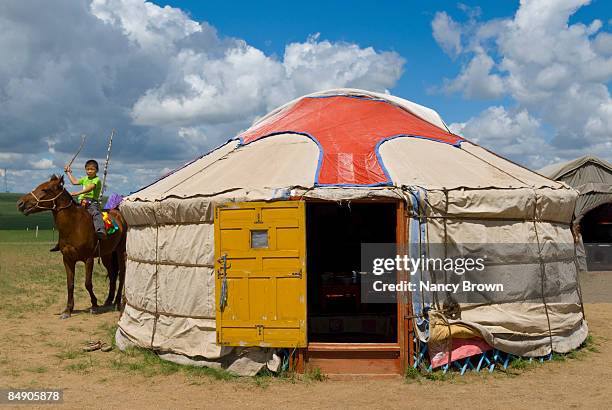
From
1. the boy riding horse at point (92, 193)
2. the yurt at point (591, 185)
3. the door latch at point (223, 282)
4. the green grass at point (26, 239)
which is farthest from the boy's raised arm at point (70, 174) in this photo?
the green grass at point (26, 239)

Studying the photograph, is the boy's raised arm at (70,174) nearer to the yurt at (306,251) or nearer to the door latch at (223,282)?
the yurt at (306,251)

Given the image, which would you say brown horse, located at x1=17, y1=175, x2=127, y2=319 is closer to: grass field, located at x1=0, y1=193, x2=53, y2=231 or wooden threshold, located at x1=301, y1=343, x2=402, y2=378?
wooden threshold, located at x1=301, y1=343, x2=402, y2=378

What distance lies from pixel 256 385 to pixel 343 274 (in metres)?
2.81

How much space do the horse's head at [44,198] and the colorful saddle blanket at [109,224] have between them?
2.15ft

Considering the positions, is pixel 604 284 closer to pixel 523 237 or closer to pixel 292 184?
pixel 523 237

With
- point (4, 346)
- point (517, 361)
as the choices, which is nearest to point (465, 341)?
point (517, 361)

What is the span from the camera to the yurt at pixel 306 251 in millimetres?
5500

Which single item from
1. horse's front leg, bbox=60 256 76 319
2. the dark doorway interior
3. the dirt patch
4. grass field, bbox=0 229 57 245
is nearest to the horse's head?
horse's front leg, bbox=60 256 76 319

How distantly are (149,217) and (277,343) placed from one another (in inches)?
78.9

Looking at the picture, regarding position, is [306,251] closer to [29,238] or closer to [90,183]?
[90,183]

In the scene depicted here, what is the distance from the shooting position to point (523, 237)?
591cm

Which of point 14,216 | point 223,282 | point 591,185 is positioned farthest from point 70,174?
point 14,216

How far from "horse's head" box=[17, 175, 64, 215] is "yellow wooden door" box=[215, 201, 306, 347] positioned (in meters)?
3.42

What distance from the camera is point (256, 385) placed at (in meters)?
5.33
